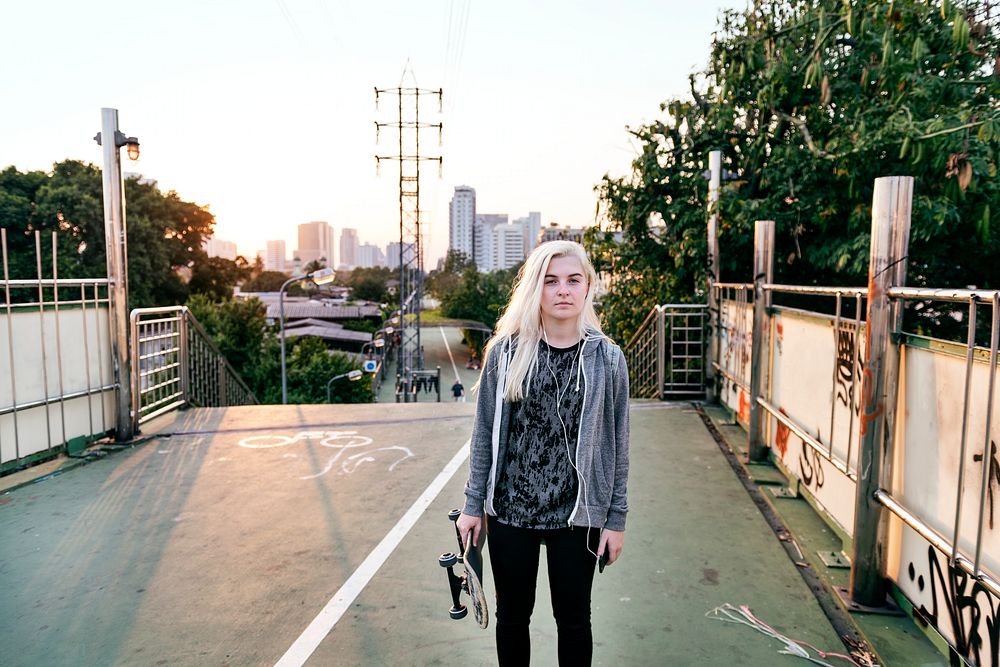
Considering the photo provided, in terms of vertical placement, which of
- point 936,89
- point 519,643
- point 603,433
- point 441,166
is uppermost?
point 441,166

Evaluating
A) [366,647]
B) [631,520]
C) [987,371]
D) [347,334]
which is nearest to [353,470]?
[631,520]

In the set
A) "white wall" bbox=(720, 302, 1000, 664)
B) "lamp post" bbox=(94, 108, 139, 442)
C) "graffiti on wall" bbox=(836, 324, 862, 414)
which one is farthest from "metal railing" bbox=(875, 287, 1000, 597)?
"lamp post" bbox=(94, 108, 139, 442)

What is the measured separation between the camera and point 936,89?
8117 mm

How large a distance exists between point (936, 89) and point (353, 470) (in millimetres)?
8226

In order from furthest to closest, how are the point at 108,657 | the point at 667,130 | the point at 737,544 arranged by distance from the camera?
the point at 667,130
the point at 737,544
the point at 108,657

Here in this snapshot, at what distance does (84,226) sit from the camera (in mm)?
Result: 34531

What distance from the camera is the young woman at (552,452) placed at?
2.41 meters

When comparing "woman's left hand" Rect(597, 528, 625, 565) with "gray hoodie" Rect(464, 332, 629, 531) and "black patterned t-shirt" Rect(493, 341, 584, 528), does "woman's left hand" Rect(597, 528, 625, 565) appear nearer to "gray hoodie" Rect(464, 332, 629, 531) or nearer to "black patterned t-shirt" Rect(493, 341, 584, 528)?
"gray hoodie" Rect(464, 332, 629, 531)

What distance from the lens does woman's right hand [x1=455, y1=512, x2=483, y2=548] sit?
8.16 feet

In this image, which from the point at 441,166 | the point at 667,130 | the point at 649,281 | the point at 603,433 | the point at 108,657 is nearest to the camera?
the point at 603,433

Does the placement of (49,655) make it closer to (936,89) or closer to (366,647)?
(366,647)

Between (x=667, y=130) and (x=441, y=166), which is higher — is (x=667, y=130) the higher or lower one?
the lower one

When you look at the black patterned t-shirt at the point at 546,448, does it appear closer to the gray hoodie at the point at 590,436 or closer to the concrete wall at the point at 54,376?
the gray hoodie at the point at 590,436

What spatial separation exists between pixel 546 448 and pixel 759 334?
13.6 ft
